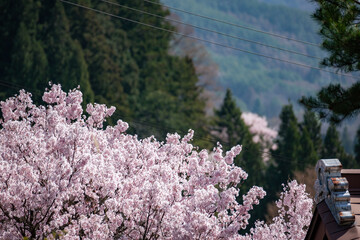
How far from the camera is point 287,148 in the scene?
3588 cm

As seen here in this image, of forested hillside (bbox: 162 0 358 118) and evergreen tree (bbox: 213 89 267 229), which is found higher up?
forested hillside (bbox: 162 0 358 118)

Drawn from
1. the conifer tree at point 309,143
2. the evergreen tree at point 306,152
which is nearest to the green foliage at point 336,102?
the conifer tree at point 309,143

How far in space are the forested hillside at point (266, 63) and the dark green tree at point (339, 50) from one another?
13065 cm

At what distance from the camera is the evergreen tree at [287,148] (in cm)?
3366

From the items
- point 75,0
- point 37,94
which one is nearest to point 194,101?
point 75,0

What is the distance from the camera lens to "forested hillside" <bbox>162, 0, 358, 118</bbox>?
512 ft

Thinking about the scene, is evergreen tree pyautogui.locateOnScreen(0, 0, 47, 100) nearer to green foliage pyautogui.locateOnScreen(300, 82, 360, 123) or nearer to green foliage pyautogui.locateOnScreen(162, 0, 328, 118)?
green foliage pyautogui.locateOnScreen(300, 82, 360, 123)

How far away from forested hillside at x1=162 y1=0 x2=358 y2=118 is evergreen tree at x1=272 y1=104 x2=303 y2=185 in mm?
104412

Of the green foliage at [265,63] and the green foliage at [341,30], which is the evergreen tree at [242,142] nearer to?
the green foliage at [341,30]

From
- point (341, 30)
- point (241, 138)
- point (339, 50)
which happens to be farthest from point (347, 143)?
point (341, 30)

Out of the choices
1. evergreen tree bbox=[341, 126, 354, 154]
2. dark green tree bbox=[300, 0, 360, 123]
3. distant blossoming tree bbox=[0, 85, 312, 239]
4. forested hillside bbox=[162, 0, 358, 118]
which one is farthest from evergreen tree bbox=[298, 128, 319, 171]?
forested hillside bbox=[162, 0, 358, 118]

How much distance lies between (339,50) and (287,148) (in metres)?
25.4

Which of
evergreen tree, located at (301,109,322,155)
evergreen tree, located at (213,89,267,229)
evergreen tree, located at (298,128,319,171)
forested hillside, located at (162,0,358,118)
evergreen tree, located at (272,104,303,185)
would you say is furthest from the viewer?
forested hillside, located at (162,0,358,118)

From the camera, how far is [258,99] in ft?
510
